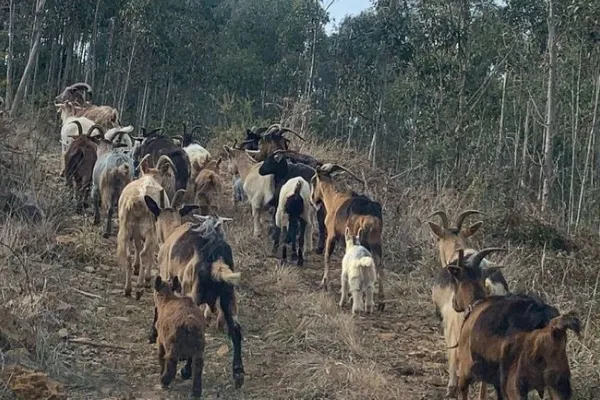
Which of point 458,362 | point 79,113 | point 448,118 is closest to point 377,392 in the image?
point 458,362

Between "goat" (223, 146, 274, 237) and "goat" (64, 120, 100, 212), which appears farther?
"goat" (223, 146, 274, 237)

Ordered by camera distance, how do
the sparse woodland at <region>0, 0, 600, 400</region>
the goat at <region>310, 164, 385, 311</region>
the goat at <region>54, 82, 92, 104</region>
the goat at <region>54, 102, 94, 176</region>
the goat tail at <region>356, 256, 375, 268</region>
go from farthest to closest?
the goat at <region>54, 82, 92, 104</region> → the goat at <region>54, 102, 94, 176</region> → the goat at <region>310, 164, 385, 311</region> → the goat tail at <region>356, 256, 375, 268</region> → the sparse woodland at <region>0, 0, 600, 400</region>

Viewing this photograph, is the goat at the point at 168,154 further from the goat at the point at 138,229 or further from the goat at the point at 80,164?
the goat at the point at 138,229

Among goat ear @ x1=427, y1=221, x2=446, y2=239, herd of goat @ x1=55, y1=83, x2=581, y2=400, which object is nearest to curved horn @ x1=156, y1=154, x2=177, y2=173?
herd of goat @ x1=55, y1=83, x2=581, y2=400

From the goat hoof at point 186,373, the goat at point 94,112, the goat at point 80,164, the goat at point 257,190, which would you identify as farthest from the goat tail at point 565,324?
the goat at point 94,112

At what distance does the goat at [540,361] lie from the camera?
5949mm

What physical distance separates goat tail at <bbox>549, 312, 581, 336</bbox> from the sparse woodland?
6.83 feet

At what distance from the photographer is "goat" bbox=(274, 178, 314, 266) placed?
493 inches

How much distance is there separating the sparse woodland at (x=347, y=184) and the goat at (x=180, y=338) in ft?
0.72

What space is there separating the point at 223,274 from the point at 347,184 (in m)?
8.67

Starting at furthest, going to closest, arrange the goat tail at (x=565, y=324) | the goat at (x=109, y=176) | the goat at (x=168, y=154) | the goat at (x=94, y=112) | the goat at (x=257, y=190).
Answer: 1. the goat at (x=94, y=112)
2. the goat at (x=257, y=190)
3. the goat at (x=168, y=154)
4. the goat at (x=109, y=176)
5. the goat tail at (x=565, y=324)

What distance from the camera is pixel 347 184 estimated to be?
16.3 meters

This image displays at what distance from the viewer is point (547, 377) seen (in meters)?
6.02

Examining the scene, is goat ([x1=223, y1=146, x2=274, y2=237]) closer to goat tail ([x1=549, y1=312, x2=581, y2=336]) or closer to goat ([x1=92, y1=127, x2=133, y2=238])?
goat ([x1=92, y1=127, x2=133, y2=238])
